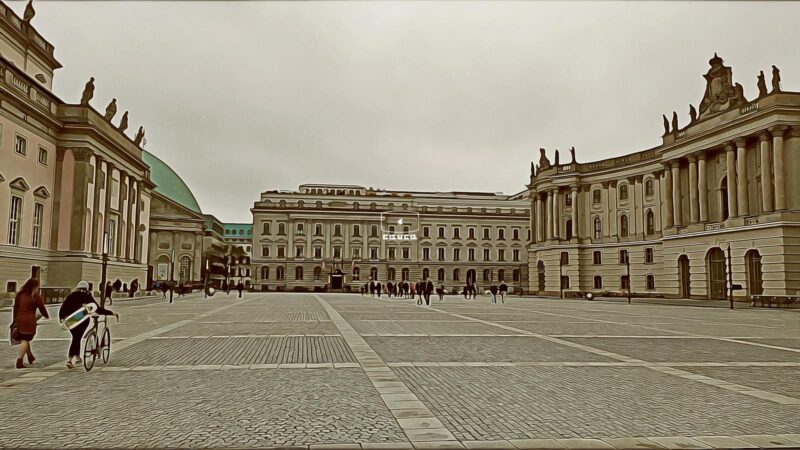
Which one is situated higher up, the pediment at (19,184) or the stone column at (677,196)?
the stone column at (677,196)

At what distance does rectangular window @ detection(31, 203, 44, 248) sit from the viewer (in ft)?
128

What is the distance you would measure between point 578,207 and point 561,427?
69868mm

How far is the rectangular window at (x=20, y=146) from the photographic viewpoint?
35.7m

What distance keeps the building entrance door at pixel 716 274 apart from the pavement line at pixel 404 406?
148ft

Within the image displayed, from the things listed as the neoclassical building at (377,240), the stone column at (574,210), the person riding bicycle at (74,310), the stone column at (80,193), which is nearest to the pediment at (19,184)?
the stone column at (80,193)

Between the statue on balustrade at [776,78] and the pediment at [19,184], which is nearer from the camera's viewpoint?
the pediment at [19,184]

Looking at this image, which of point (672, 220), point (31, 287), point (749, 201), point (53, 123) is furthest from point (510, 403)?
point (672, 220)

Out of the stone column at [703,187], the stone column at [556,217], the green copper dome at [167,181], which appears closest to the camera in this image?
the stone column at [703,187]

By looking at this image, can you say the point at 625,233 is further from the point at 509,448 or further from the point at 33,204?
the point at 509,448

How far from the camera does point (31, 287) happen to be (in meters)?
11.4

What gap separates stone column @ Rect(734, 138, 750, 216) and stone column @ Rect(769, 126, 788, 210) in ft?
9.86

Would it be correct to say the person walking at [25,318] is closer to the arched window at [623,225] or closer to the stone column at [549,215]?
the arched window at [623,225]

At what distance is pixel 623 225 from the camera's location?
227 feet

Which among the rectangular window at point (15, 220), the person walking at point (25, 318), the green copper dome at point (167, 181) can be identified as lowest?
the person walking at point (25, 318)
